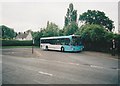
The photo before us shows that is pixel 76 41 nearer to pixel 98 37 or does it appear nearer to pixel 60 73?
pixel 98 37

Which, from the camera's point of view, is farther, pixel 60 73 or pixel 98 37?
pixel 98 37

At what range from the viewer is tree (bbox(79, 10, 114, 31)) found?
6234 centimetres

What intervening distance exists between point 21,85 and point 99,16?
58.0 metres

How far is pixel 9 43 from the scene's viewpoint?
6328 centimetres

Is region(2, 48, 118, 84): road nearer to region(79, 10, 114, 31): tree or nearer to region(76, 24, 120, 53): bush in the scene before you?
region(76, 24, 120, 53): bush

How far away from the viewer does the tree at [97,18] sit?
62.3 metres

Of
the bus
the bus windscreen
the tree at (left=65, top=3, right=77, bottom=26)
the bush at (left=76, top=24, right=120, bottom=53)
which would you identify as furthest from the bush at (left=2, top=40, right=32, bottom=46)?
the bus windscreen

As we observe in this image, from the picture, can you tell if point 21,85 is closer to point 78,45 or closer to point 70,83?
point 70,83

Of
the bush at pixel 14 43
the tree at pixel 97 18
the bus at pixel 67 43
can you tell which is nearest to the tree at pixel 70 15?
the tree at pixel 97 18

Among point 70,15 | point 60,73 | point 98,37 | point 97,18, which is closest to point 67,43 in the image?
point 98,37

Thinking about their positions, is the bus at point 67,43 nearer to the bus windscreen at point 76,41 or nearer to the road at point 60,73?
the bus windscreen at point 76,41

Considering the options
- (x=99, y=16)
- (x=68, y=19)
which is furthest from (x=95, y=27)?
(x=68, y=19)

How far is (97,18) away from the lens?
205 ft

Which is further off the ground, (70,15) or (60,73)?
(70,15)
